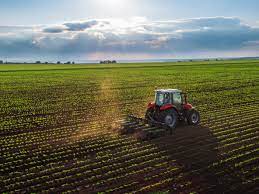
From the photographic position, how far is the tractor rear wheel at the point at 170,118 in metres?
16.1

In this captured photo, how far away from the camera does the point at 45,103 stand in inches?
1024

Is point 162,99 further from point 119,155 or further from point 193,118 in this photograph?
point 119,155

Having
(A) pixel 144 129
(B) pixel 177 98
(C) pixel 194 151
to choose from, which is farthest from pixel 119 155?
(B) pixel 177 98

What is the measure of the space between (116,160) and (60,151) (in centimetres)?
239

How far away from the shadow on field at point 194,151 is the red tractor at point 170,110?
17.7 inches

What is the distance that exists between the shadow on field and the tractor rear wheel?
36 centimetres

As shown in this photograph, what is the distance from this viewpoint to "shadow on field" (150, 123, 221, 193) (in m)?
10.9

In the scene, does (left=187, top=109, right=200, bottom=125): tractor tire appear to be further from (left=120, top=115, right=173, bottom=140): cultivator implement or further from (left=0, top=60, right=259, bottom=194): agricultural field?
(left=120, top=115, right=173, bottom=140): cultivator implement

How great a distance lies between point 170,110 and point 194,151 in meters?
3.21

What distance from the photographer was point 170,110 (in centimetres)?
1633

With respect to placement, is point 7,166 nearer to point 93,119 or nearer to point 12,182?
point 12,182

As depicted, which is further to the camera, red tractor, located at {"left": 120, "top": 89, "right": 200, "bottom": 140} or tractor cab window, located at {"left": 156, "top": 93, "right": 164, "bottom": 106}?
tractor cab window, located at {"left": 156, "top": 93, "right": 164, "bottom": 106}

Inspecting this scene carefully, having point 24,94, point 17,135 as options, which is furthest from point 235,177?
point 24,94

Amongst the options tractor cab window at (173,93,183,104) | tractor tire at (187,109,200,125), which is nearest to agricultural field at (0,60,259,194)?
tractor tire at (187,109,200,125)
